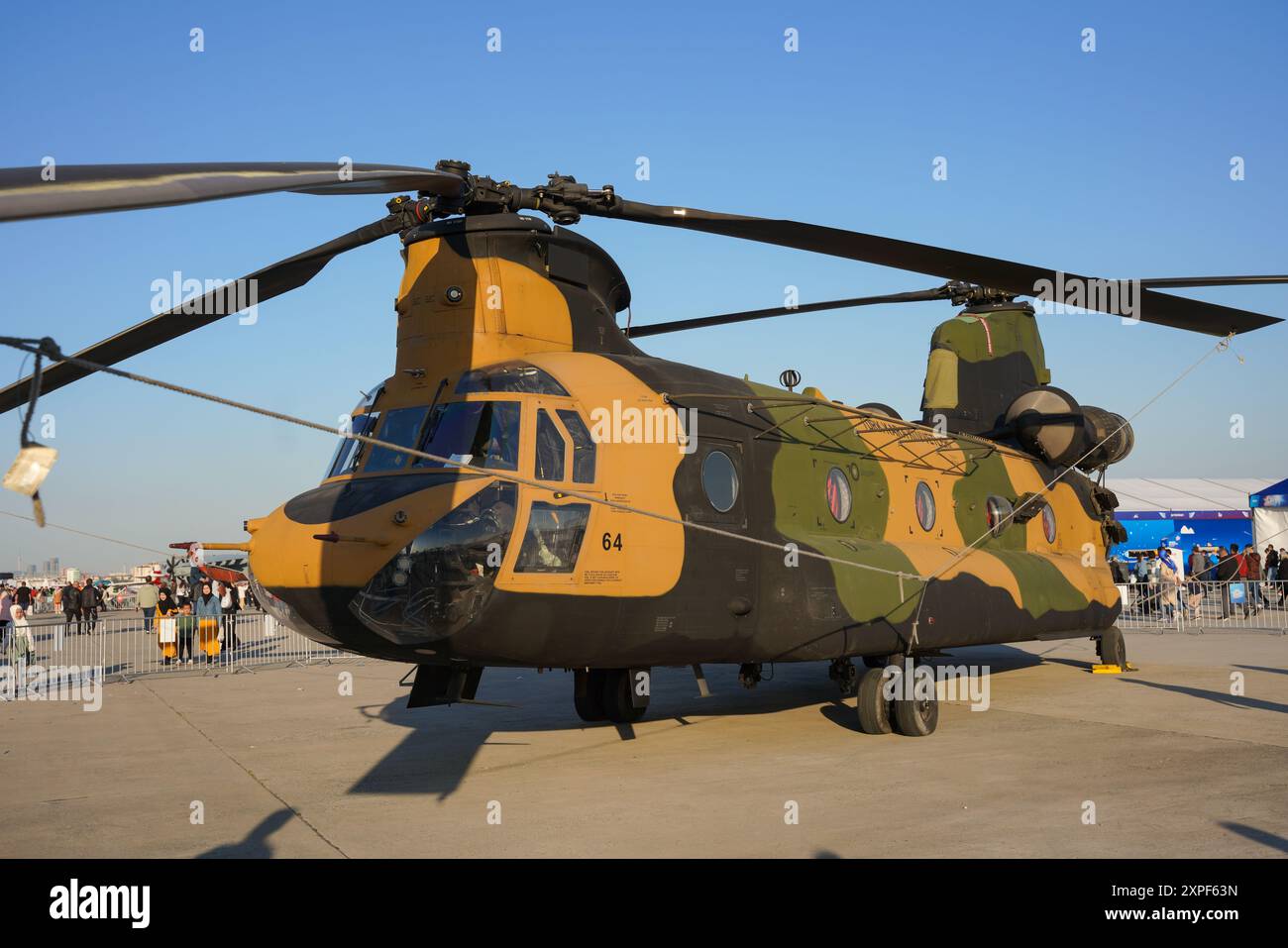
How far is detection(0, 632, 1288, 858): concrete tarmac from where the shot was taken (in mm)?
6867

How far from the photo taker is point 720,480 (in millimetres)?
9648

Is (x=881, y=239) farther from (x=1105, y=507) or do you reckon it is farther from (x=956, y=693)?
(x=1105, y=507)

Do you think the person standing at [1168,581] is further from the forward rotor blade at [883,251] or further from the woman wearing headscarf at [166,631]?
the woman wearing headscarf at [166,631]

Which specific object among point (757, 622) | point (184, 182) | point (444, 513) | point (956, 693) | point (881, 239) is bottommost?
point (956, 693)

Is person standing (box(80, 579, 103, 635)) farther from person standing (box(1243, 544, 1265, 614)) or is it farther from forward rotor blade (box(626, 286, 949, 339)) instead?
person standing (box(1243, 544, 1265, 614))

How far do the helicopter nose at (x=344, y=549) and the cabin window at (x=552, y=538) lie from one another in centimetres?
55

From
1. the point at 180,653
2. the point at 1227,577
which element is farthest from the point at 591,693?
the point at 1227,577

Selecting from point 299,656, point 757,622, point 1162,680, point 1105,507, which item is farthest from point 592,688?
point 299,656

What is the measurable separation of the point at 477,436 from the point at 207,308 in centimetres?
229

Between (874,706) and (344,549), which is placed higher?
(344,549)

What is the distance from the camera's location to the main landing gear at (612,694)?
39.0 feet

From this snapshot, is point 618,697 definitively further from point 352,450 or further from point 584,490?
point 352,450
